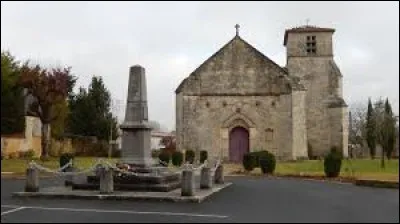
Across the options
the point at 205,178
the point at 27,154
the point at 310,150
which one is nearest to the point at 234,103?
the point at 310,150

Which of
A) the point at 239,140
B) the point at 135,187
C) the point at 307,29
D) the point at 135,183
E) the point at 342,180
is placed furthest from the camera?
the point at 307,29

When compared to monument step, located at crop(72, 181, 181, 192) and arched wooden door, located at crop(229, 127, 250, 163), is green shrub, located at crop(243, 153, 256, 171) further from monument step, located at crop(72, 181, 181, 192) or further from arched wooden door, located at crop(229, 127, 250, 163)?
monument step, located at crop(72, 181, 181, 192)

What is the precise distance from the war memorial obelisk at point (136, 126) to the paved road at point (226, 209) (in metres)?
Answer: 3.10

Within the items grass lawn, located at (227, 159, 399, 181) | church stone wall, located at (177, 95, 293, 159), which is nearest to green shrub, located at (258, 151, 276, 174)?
grass lawn, located at (227, 159, 399, 181)

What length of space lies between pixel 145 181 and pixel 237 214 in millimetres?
5234

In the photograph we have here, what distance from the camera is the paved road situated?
11680 mm

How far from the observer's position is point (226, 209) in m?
13.9

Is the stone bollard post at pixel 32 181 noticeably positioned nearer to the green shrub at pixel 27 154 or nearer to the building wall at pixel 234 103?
the green shrub at pixel 27 154

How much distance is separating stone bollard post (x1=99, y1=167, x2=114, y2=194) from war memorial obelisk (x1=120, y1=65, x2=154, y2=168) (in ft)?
6.85

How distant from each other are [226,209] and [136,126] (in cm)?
583

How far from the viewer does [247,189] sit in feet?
66.2

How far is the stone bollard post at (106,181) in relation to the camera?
1642cm

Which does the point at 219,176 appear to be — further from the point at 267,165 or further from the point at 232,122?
the point at 232,122

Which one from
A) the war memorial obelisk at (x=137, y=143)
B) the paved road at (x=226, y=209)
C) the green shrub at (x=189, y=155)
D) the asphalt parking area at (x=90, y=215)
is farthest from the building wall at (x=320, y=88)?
the asphalt parking area at (x=90, y=215)
